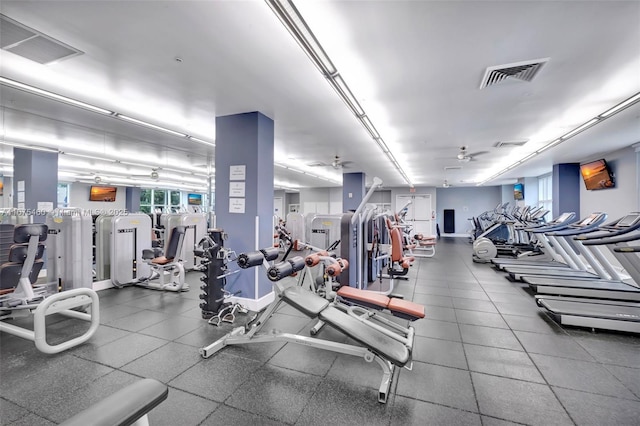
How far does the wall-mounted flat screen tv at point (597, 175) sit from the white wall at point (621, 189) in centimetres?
12

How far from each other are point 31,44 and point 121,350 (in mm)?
3039

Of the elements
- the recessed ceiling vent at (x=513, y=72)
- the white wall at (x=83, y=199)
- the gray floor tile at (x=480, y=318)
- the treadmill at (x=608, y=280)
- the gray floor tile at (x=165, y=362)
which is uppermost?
the recessed ceiling vent at (x=513, y=72)

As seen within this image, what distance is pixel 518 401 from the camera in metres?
2.09

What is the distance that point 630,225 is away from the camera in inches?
146

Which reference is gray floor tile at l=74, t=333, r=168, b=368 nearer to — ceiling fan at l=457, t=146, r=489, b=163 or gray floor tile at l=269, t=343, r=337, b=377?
gray floor tile at l=269, t=343, r=337, b=377

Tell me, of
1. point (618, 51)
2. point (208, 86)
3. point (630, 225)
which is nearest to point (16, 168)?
point (208, 86)

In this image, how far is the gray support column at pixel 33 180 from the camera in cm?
641

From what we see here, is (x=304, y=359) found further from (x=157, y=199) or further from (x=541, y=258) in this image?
(x=157, y=199)

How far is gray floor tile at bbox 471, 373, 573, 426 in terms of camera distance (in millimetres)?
1921

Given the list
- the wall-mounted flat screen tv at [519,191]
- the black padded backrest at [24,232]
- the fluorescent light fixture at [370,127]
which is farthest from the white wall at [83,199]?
the wall-mounted flat screen tv at [519,191]

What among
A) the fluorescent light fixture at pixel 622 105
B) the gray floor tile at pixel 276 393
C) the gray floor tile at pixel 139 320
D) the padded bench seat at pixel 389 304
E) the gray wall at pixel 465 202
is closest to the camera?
the gray floor tile at pixel 276 393

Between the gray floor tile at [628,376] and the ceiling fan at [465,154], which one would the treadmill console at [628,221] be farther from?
the ceiling fan at [465,154]

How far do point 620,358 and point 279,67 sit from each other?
14.7ft

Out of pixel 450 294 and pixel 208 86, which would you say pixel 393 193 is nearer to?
pixel 450 294
